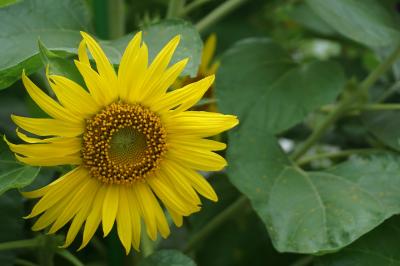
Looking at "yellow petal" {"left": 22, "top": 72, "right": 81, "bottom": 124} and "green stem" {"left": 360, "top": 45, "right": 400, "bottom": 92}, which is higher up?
"yellow petal" {"left": 22, "top": 72, "right": 81, "bottom": 124}

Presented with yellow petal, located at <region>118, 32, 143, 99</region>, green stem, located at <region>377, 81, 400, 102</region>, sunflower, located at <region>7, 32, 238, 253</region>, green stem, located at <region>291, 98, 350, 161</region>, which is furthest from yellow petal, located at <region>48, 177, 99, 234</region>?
green stem, located at <region>377, 81, 400, 102</region>

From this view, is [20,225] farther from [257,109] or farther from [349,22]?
→ [349,22]

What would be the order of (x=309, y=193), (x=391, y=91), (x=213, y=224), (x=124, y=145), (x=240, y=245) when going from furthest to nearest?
(x=240, y=245) → (x=391, y=91) → (x=213, y=224) → (x=309, y=193) → (x=124, y=145)

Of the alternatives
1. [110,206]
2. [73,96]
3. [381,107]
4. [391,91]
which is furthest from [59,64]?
[391,91]

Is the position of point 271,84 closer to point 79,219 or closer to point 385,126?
point 385,126

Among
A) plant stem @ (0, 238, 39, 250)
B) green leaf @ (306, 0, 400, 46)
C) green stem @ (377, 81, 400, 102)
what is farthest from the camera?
green stem @ (377, 81, 400, 102)

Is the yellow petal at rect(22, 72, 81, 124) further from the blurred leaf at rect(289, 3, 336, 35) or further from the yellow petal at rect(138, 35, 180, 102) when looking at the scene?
the blurred leaf at rect(289, 3, 336, 35)
